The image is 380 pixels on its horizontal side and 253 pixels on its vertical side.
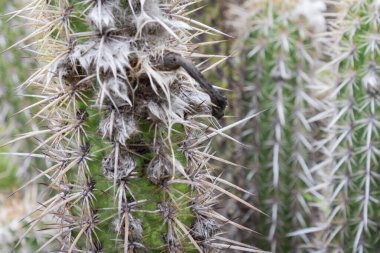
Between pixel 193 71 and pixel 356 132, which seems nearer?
pixel 193 71

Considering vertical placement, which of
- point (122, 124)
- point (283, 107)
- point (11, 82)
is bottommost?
point (283, 107)

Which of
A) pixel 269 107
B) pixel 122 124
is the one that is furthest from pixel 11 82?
pixel 122 124

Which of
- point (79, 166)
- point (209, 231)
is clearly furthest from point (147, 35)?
point (209, 231)

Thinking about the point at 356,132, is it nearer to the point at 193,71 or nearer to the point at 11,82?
the point at 193,71

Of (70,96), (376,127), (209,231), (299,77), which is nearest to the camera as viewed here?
(70,96)

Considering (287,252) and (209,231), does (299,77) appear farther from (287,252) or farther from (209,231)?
(209,231)

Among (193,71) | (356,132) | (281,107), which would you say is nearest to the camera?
(193,71)
